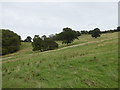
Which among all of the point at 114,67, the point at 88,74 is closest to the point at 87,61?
the point at 114,67

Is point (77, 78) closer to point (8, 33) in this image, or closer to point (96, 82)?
point (96, 82)

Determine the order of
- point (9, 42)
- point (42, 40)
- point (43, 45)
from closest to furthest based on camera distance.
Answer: point (43, 45)
point (42, 40)
point (9, 42)

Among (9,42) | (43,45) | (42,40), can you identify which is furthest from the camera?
(9,42)

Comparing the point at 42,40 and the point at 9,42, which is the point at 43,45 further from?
the point at 9,42

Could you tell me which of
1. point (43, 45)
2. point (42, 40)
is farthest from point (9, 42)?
point (43, 45)

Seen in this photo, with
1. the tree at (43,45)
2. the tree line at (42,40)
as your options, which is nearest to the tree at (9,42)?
the tree line at (42,40)

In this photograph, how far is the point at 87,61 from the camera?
14500 millimetres

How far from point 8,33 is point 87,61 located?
61.0m

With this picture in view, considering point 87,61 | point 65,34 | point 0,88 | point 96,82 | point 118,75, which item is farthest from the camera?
point 65,34

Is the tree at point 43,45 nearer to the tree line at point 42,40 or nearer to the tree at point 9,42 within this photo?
the tree line at point 42,40

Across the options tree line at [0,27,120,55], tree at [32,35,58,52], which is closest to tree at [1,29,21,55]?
tree line at [0,27,120,55]

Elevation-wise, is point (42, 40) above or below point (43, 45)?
above

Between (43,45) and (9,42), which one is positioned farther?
(9,42)

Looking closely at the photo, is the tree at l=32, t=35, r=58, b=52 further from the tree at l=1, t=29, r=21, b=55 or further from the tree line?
the tree at l=1, t=29, r=21, b=55
